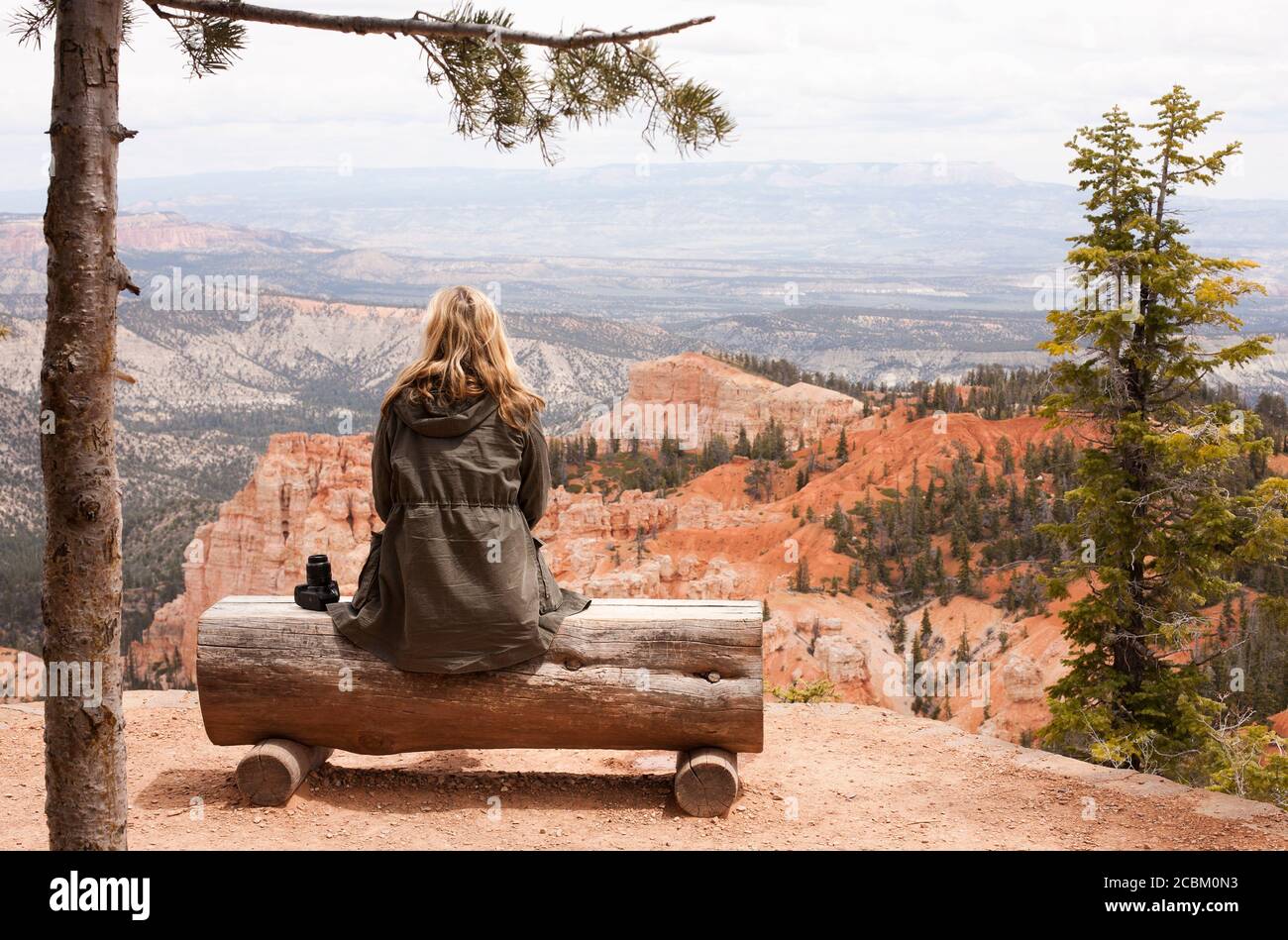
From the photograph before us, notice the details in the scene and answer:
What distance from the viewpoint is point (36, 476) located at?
73.9 meters

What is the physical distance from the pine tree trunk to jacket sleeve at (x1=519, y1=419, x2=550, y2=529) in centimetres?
205

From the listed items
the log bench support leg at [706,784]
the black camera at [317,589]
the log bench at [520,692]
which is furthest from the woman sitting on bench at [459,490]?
the log bench support leg at [706,784]

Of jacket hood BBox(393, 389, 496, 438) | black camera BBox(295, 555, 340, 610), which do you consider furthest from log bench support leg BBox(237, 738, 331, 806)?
jacket hood BBox(393, 389, 496, 438)

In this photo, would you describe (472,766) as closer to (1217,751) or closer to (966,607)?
(1217,751)

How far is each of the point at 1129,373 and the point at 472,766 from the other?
30.5ft

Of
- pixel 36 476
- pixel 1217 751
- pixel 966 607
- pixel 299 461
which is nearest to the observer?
pixel 1217 751

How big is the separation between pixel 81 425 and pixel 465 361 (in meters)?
1.96

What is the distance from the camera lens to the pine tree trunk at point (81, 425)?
3754mm

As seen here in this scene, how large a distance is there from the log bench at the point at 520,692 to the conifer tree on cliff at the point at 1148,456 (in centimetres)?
750

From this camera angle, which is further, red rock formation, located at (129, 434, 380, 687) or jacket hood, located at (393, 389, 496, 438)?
red rock formation, located at (129, 434, 380, 687)

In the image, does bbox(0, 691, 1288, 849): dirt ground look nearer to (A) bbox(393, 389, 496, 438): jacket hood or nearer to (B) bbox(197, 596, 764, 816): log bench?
(B) bbox(197, 596, 764, 816): log bench

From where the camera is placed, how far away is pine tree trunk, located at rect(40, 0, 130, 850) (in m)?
3.75

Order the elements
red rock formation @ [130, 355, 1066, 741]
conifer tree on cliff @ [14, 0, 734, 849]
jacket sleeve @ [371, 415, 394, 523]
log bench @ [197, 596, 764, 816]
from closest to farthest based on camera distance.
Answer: conifer tree on cliff @ [14, 0, 734, 849] → jacket sleeve @ [371, 415, 394, 523] → log bench @ [197, 596, 764, 816] → red rock formation @ [130, 355, 1066, 741]

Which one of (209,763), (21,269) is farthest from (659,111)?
(21,269)
